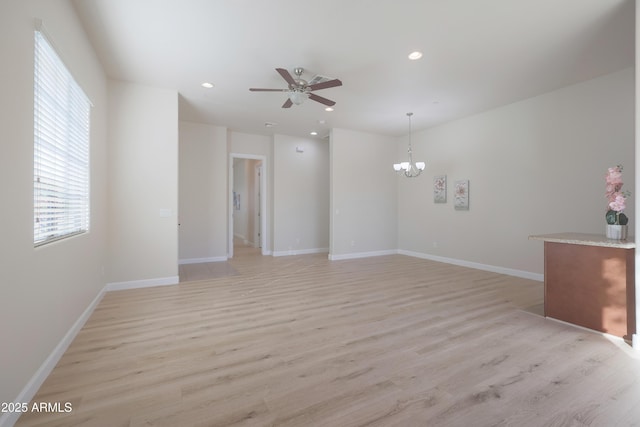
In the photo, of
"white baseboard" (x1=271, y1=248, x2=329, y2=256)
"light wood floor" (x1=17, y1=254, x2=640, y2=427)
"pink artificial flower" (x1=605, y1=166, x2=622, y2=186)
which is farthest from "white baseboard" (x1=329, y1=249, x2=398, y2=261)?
"pink artificial flower" (x1=605, y1=166, x2=622, y2=186)

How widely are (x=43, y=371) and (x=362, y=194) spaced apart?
6.18 m

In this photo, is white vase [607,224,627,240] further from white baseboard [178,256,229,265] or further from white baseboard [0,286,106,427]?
white baseboard [178,256,229,265]

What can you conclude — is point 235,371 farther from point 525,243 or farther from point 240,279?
point 525,243

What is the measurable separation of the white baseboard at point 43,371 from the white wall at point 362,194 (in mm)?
4791

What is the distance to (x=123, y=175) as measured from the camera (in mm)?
4133

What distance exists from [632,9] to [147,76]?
5589 mm

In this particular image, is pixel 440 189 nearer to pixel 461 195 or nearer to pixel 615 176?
pixel 461 195

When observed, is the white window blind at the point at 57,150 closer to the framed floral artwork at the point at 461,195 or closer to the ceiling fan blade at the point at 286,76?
the ceiling fan blade at the point at 286,76

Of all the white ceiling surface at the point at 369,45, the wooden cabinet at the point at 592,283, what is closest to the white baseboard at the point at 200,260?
the white ceiling surface at the point at 369,45

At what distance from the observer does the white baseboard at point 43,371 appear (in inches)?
61.2

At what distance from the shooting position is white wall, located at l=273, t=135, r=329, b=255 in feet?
23.9

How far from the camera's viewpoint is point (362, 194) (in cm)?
710

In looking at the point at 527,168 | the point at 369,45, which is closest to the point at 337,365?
the point at 369,45

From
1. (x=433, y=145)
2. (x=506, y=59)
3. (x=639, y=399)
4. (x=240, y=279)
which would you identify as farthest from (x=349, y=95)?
(x=639, y=399)
